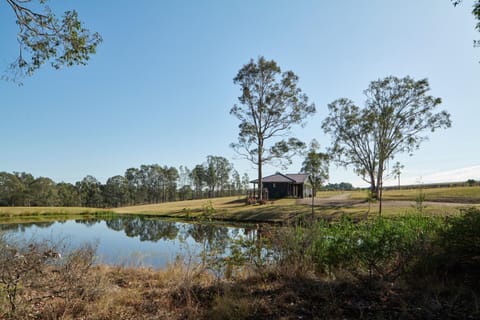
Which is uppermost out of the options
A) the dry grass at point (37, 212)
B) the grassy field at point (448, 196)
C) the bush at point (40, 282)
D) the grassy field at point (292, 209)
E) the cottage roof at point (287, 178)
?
the cottage roof at point (287, 178)

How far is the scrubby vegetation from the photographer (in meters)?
2.83

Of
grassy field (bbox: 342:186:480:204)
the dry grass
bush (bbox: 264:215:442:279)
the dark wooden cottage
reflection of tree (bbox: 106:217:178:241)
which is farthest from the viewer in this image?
the dark wooden cottage

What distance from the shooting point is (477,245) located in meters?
3.05

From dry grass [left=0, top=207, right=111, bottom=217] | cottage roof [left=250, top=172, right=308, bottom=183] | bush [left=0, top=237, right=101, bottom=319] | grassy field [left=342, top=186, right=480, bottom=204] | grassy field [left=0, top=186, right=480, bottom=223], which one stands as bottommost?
dry grass [left=0, top=207, right=111, bottom=217]

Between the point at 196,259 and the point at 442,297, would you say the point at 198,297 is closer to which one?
the point at 196,259

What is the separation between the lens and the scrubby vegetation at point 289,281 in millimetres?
2832

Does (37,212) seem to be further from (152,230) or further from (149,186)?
(149,186)

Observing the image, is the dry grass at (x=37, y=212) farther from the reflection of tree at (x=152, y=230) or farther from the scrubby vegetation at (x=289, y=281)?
the scrubby vegetation at (x=289, y=281)

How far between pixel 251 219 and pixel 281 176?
16.5 m

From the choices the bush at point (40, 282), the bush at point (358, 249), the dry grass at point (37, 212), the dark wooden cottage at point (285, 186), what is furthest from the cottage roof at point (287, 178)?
the bush at point (40, 282)

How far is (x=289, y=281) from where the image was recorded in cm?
363

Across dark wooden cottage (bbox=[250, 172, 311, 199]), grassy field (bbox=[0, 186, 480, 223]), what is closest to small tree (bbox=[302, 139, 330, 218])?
grassy field (bbox=[0, 186, 480, 223])

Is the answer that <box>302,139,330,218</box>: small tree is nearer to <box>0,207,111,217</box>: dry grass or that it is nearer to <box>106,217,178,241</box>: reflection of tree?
<box>106,217,178,241</box>: reflection of tree

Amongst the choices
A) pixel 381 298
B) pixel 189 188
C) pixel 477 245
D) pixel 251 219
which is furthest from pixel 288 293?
pixel 189 188
